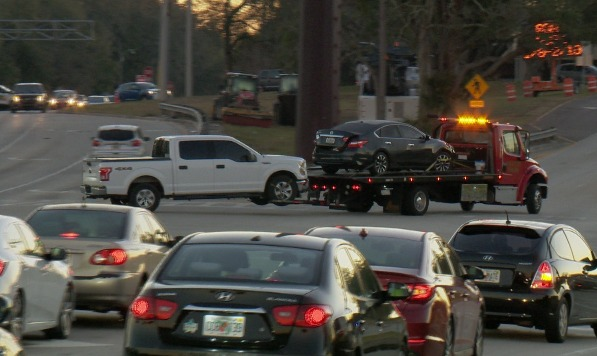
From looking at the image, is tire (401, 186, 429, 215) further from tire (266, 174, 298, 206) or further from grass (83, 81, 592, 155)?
grass (83, 81, 592, 155)

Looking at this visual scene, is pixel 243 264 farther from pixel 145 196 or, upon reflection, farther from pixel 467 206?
pixel 467 206

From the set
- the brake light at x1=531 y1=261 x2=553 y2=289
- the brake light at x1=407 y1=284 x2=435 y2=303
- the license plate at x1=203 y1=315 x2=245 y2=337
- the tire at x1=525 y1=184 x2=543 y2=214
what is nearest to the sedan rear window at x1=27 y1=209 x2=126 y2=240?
the brake light at x1=407 y1=284 x2=435 y2=303

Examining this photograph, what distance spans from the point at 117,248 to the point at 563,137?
45.1 m

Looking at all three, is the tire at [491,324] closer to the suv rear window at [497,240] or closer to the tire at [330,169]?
the suv rear window at [497,240]

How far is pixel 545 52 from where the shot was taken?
5850 cm

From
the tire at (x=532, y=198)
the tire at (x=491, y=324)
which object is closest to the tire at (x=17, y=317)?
the tire at (x=491, y=324)

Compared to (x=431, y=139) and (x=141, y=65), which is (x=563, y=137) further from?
(x=141, y=65)

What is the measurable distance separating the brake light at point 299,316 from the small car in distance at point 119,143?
122 ft

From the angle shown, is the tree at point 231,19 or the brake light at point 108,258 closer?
the brake light at point 108,258

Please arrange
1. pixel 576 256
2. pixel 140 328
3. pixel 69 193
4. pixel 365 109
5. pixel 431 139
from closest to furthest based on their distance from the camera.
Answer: pixel 140 328 < pixel 576 256 < pixel 431 139 < pixel 69 193 < pixel 365 109

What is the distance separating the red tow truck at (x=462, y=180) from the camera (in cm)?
3362

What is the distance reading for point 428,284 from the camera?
11.5m

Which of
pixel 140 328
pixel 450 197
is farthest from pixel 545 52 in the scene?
pixel 140 328

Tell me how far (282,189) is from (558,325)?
64.2 feet
